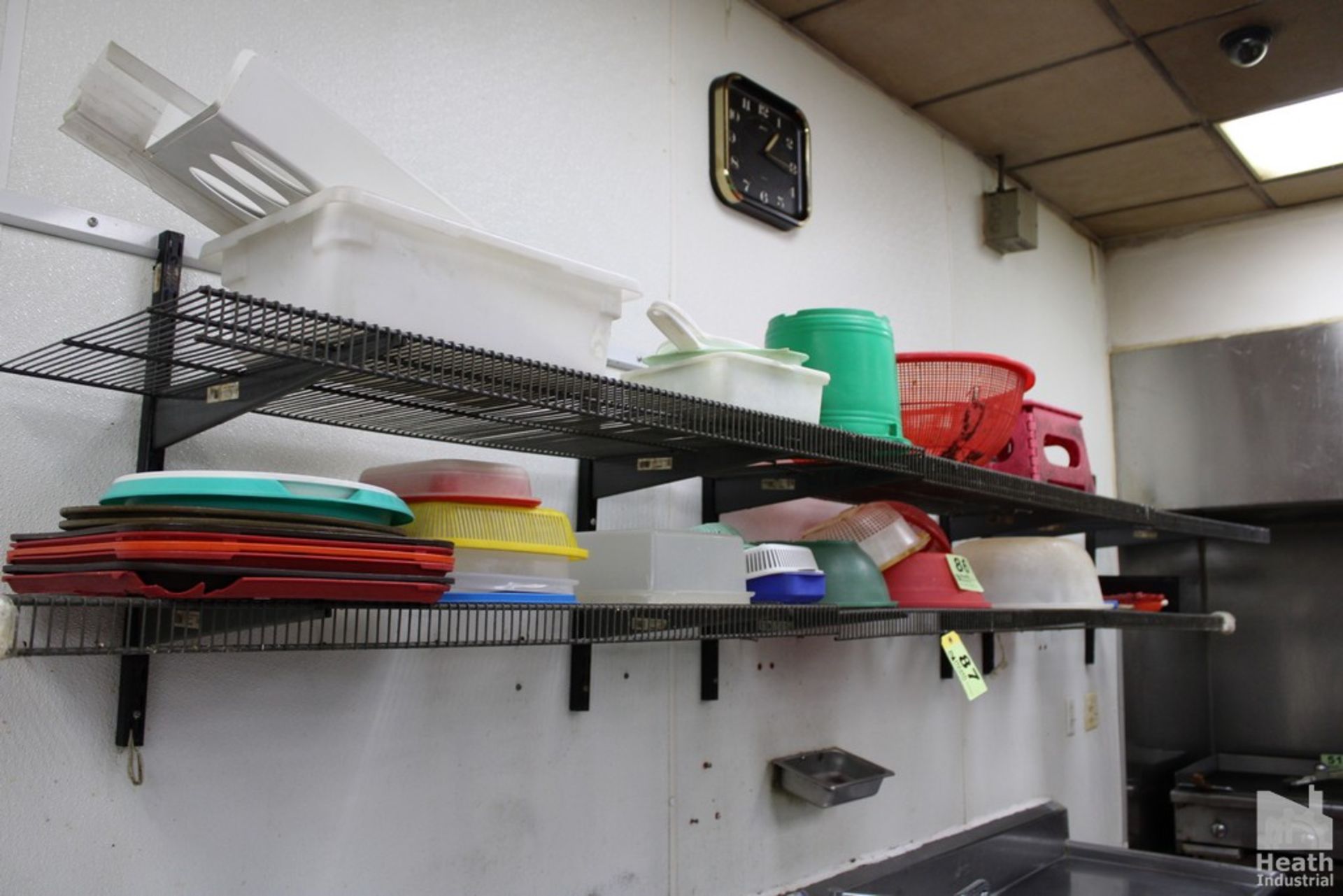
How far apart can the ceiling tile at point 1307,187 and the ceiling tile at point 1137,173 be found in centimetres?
13

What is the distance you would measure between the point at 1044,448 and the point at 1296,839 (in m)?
1.50

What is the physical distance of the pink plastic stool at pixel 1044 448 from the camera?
225 cm

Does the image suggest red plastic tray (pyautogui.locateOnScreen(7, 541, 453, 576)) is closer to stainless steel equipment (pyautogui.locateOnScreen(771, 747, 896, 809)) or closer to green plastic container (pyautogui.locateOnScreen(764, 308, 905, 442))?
green plastic container (pyautogui.locateOnScreen(764, 308, 905, 442))

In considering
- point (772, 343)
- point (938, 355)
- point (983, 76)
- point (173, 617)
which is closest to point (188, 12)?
point (173, 617)

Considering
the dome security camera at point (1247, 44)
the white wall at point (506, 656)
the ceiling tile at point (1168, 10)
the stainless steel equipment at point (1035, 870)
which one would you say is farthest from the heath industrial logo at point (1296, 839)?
the ceiling tile at point (1168, 10)

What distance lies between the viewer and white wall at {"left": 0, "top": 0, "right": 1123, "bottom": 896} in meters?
1.17

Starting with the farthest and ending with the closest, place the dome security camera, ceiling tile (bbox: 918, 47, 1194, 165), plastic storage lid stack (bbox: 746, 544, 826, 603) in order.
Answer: ceiling tile (bbox: 918, 47, 1194, 165)
the dome security camera
plastic storage lid stack (bbox: 746, 544, 826, 603)

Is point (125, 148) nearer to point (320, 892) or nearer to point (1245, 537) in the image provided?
point (320, 892)

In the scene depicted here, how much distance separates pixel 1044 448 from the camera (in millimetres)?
2330

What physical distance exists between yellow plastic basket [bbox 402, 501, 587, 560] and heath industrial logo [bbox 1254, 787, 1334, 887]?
2496 mm

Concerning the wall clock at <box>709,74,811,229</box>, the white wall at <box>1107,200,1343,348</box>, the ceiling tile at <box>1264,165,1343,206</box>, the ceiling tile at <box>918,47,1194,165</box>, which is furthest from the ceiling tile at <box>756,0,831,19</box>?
the white wall at <box>1107,200,1343,348</box>

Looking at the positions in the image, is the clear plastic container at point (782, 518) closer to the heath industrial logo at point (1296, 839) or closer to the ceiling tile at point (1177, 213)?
the heath industrial logo at point (1296, 839)

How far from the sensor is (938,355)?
1.99 meters

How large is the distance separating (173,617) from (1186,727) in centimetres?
343
